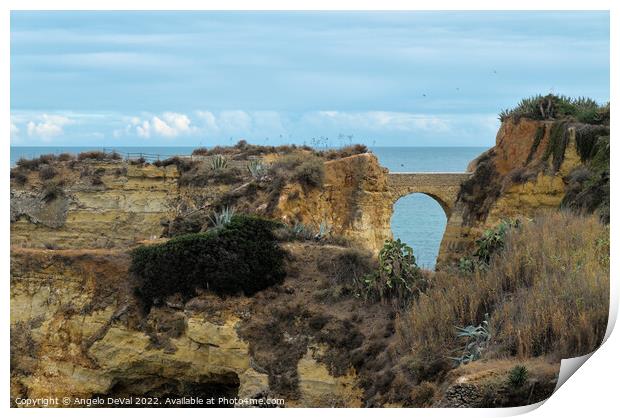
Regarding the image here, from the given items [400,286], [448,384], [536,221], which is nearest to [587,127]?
[536,221]

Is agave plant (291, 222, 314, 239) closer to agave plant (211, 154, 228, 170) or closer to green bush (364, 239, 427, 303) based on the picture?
green bush (364, 239, 427, 303)

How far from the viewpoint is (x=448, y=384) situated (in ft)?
55.7

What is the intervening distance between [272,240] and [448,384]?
378 inches

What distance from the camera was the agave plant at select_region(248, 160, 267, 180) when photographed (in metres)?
33.2

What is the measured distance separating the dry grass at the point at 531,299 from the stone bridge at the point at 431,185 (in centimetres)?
1900

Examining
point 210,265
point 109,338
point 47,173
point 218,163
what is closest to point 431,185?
point 218,163

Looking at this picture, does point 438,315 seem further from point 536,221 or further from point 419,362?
point 536,221

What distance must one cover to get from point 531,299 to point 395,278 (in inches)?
199

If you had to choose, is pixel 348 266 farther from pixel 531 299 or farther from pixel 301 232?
pixel 531 299

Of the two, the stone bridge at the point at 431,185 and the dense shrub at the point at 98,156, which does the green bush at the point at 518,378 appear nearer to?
the dense shrub at the point at 98,156

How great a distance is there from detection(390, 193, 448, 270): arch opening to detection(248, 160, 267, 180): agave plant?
62.0ft

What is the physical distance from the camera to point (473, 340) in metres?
18.6

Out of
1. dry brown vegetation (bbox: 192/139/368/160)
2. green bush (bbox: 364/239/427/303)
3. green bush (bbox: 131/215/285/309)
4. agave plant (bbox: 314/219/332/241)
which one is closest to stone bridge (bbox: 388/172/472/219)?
dry brown vegetation (bbox: 192/139/368/160)

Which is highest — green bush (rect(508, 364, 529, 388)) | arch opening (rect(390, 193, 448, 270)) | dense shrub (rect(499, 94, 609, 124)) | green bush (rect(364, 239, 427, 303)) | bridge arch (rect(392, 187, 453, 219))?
dense shrub (rect(499, 94, 609, 124))
